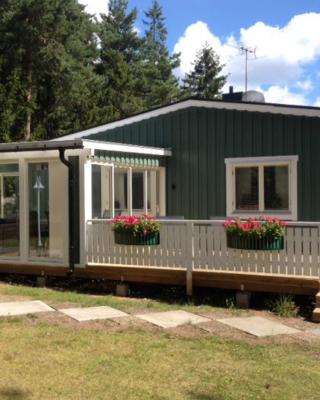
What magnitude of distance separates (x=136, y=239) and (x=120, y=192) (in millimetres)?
3257

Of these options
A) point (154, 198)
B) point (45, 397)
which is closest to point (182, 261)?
point (154, 198)

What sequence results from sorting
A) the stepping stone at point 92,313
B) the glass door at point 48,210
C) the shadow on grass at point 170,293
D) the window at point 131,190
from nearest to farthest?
the stepping stone at point 92,313 < the shadow on grass at point 170,293 < the glass door at point 48,210 < the window at point 131,190

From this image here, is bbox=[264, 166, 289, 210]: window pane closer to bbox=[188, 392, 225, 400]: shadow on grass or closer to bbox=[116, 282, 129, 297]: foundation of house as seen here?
bbox=[116, 282, 129, 297]: foundation of house

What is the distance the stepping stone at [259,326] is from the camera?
700 centimetres

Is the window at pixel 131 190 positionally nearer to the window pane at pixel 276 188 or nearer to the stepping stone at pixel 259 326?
the window pane at pixel 276 188

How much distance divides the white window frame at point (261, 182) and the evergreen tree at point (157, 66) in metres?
29.2

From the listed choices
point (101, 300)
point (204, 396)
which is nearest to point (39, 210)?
point (101, 300)

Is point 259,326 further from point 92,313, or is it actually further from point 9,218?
point 9,218

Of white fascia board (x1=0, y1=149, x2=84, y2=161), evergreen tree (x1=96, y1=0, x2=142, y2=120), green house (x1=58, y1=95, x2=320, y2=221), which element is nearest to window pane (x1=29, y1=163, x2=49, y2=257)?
white fascia board (x1=0, y1=149, x2=84, y2=161)

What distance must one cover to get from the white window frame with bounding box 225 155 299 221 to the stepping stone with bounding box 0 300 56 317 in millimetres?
4817

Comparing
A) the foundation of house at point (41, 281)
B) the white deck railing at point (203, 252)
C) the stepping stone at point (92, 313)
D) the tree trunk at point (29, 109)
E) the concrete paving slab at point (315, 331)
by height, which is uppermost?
the tree trunk at point (29, 109)

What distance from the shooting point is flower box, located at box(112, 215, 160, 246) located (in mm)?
9336

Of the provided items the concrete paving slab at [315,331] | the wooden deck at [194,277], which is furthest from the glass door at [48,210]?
the concrete paving slab at [315,331]

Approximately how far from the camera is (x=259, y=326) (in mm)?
7336
